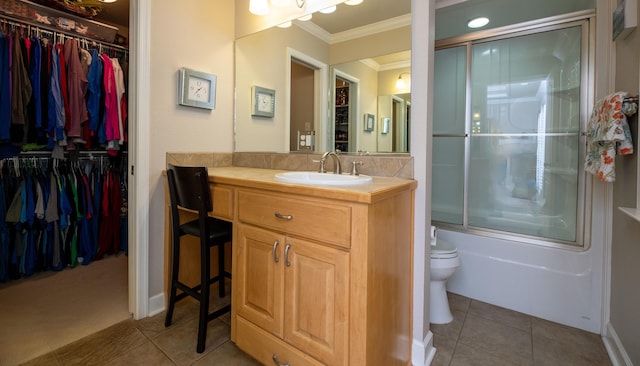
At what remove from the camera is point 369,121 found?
179 cm

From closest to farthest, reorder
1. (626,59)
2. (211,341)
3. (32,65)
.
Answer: (626,59) → (211,341) → (32,65)

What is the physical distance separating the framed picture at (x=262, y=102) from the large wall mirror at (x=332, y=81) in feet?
0.08

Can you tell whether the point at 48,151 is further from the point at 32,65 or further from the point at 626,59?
the point at 626,59

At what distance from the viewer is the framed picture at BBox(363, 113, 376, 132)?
5.82ft

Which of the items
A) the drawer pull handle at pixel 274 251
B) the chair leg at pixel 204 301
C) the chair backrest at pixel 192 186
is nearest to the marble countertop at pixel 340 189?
the chair backrest at pixel 192 186

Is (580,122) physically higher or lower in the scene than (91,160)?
higher

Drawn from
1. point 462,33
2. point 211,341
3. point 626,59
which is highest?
point 462,33

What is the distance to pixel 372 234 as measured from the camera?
1.08 m

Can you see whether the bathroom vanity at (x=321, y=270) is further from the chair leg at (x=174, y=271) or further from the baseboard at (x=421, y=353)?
the chair leg at (x=174, y=271)

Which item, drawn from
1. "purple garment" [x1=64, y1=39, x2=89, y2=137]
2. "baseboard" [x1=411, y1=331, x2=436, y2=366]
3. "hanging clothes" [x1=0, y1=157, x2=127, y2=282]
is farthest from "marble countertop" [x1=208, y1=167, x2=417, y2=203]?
"hanging clothes" [x1=0, y1=157, x2=127, y2=282]

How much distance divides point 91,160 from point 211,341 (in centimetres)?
Answer: 216

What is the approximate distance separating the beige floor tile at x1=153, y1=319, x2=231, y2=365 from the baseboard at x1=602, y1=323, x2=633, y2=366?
6.39ft

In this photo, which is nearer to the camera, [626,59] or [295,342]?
[295,342]

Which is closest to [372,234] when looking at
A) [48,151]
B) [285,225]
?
[285,225]
